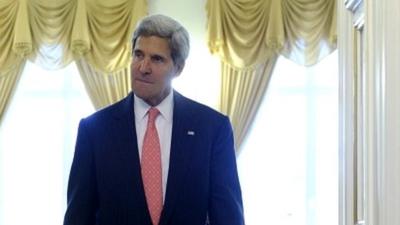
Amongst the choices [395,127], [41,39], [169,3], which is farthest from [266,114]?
[395,127]

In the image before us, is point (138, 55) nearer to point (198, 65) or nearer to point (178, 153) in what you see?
point (178, 153)

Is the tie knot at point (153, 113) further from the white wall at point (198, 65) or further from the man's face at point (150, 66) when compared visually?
the white wall at point (198, 65)

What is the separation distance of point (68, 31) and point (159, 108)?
3.70 m

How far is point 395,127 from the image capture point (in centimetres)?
137

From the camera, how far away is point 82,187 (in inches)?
82.1

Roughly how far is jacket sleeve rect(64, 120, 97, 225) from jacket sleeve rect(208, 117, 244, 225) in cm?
42

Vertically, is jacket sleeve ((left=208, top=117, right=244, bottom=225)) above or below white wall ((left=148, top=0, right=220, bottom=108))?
below

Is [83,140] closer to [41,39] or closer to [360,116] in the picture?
[360,116]

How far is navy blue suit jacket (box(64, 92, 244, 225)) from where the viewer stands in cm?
208

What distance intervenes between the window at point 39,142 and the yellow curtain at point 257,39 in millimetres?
1405

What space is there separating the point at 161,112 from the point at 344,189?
0.69 m

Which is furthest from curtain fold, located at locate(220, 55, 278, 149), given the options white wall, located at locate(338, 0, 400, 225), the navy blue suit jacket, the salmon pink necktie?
white wall, located at locate(338, 0, 400, 225)

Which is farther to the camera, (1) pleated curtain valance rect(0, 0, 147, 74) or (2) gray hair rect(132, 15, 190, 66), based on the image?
(1) pleated curtain valance rect(0, 0, 147, 74)

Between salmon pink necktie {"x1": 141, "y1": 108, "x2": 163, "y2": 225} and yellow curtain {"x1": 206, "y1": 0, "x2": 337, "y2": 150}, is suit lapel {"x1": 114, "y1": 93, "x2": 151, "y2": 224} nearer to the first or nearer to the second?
salmon pink necktie {"x1": 141, "y1": 108, "x2": 163, "y2": 225}
